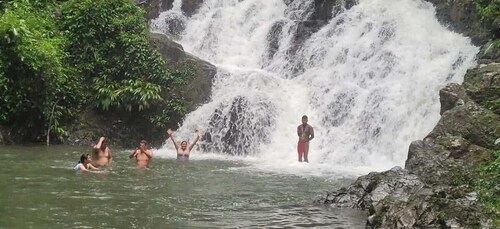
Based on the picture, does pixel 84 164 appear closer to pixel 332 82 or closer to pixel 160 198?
pixel 160 198

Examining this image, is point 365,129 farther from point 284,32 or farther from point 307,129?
point 284,32

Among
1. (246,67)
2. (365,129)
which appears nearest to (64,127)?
(246,67)

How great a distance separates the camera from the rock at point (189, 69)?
20.5m

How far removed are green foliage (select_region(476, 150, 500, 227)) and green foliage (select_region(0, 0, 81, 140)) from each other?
14.7 meters

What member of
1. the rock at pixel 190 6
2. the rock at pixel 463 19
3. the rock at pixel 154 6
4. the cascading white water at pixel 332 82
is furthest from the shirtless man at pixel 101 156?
the rock at pixel 190 6

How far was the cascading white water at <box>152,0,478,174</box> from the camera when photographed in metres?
17.4

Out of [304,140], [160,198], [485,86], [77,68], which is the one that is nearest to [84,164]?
[160,198]

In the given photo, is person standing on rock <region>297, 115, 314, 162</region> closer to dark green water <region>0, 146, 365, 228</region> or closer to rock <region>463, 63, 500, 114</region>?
dark green water <region>0, 146, 365, 228</region>

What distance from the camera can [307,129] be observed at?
16422 millimetres

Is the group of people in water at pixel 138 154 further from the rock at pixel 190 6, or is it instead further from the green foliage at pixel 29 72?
the rock at pixel 190 6

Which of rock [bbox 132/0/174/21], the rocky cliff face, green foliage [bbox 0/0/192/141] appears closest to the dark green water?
the rocky cliff face

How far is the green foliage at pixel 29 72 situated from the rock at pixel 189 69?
3603mm

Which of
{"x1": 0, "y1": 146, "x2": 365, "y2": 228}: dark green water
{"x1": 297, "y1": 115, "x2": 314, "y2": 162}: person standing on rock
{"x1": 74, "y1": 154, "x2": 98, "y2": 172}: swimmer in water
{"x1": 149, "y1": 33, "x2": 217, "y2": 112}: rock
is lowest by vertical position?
{"x1": 0, "y1": 146, "x2": 365, "y2": 228}: dark green water

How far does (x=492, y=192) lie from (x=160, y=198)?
17.6ft
